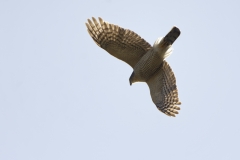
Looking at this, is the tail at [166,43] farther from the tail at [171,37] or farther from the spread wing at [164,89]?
the spread wing at [164,89]

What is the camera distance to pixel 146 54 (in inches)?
787

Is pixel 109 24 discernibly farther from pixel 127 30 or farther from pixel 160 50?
pixel 160 50

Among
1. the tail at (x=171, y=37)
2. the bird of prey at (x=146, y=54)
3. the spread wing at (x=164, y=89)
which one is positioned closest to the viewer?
the tail at (x=171, y=37)

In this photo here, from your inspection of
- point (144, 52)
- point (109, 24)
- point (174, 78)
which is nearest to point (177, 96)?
point (174, 78)

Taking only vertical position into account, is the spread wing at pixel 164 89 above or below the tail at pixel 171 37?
below

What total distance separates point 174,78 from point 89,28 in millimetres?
3463

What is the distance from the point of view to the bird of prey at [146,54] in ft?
64.8

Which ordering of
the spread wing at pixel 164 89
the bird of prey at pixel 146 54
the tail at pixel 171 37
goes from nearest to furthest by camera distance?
the tail at pixel 171 37 → the bird of prey at pixel 146 54 → the spread wing at pixel 164 89

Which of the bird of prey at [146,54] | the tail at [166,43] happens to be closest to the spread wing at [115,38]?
the bird of prey at [146,54]

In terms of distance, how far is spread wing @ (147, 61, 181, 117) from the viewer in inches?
800

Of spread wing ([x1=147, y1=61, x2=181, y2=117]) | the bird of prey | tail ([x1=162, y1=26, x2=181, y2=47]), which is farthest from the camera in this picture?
spread wing ([x1=147, y1=61, x2=181, y2=117])

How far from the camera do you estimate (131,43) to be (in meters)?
19.9

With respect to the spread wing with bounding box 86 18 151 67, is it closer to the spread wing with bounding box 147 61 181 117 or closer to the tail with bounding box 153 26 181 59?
the tail with bounding box 153 26 181 59

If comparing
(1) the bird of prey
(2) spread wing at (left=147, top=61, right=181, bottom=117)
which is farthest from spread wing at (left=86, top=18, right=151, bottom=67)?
(2) spread wing at (left=147, top=61, right=181, bottom=117)
